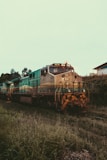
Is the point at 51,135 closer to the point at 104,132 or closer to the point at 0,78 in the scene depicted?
the point at 104,132

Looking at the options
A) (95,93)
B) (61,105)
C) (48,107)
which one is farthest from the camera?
(95,93)

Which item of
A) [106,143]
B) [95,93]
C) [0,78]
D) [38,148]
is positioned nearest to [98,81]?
[95,93]

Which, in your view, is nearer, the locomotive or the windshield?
the locomotive

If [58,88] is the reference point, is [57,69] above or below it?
above

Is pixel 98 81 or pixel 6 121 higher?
pixel 98 81

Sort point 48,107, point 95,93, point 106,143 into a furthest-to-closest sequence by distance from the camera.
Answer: point 95,93 < point 48,107 < point 106,143

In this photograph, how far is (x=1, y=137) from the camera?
22.8 feet

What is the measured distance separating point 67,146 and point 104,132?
286 cm

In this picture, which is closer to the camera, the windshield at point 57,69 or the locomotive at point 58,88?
the locomotive at point 58,88

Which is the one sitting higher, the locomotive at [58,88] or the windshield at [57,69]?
the windshield at [57,69]

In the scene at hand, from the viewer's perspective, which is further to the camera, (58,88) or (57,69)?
(57,69)

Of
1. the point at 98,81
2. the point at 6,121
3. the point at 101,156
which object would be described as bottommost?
the point at 101,156

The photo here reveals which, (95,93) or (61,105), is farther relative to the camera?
(95,93)

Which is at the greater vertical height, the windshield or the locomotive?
the windshield
